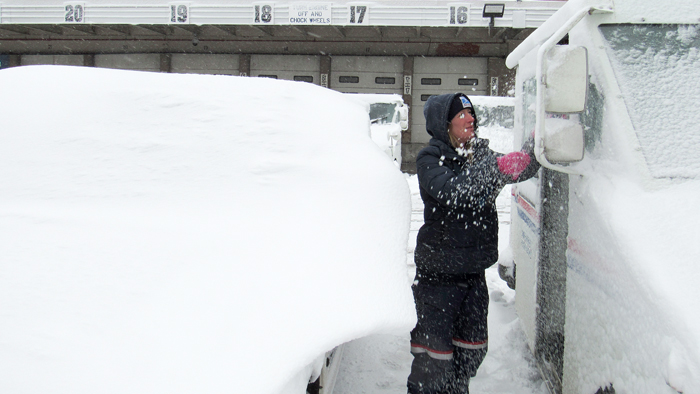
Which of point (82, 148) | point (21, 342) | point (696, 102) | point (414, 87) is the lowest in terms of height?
point (21, 342)

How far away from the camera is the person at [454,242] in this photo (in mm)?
2021

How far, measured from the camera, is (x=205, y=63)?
647 inches

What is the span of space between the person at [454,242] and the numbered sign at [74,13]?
15.3 m

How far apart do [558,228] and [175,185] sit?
5.69ft

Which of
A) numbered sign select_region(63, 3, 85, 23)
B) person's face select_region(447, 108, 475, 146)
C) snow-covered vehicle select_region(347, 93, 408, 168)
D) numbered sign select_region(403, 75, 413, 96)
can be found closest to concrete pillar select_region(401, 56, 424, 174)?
numbered sign select_region(403, 75, 413, 96)

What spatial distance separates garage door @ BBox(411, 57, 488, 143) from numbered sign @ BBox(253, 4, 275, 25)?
16.0 feet

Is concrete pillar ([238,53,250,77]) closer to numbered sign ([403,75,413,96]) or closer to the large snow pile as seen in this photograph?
numbered sign ([403,75,413,96])

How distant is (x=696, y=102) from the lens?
1662 mm

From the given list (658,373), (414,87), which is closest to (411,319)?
(658,373)

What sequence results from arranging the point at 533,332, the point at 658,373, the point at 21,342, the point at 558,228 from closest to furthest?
1. the point at 21,342
2. the point at 658,373
3. the point at 558,228
4. the point at 533,332

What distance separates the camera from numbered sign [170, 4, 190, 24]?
14.2 m

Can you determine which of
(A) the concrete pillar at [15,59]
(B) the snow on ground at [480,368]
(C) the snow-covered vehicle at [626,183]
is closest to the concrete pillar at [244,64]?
(A) the concrete pillar at [15,59]

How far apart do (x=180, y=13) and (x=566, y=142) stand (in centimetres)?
1463

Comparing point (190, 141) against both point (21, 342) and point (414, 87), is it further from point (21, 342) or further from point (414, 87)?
point (414, 87)
